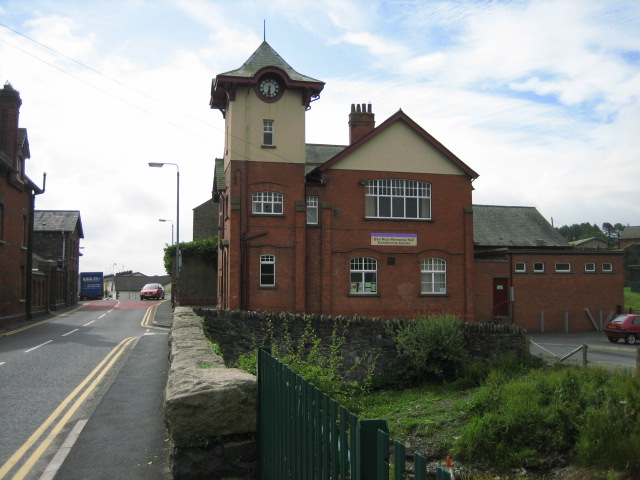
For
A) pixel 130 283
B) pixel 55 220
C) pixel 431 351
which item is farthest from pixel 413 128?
pixel 130 283

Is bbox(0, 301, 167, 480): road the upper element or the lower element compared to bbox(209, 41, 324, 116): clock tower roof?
lower

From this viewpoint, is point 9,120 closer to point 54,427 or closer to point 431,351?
point 431,351

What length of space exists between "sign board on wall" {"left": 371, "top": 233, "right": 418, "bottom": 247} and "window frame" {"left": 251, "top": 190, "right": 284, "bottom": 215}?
492 centimetres

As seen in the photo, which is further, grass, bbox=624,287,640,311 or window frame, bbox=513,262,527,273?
grass, bbox=624,287,640,311

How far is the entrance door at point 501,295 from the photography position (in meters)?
33.3

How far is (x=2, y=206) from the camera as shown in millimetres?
30547

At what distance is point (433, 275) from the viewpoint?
31078 mm

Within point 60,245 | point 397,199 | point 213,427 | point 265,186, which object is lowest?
point 213,427

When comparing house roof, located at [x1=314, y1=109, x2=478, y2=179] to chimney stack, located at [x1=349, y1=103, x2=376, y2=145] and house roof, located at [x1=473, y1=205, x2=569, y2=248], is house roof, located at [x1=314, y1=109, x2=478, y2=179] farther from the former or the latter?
house roof, located at [x1=473, y1=205, x2=569, y2=248]

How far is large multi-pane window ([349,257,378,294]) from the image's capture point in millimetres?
30016

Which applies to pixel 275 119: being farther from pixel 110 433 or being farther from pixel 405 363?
pixel 110 433

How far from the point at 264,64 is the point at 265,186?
6.41m

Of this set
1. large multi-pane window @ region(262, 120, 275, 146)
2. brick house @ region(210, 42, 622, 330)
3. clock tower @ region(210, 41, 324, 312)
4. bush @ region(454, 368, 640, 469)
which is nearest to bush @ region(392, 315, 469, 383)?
bush @ region(454, 368, 640, 469)

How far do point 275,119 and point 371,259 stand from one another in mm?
8483
